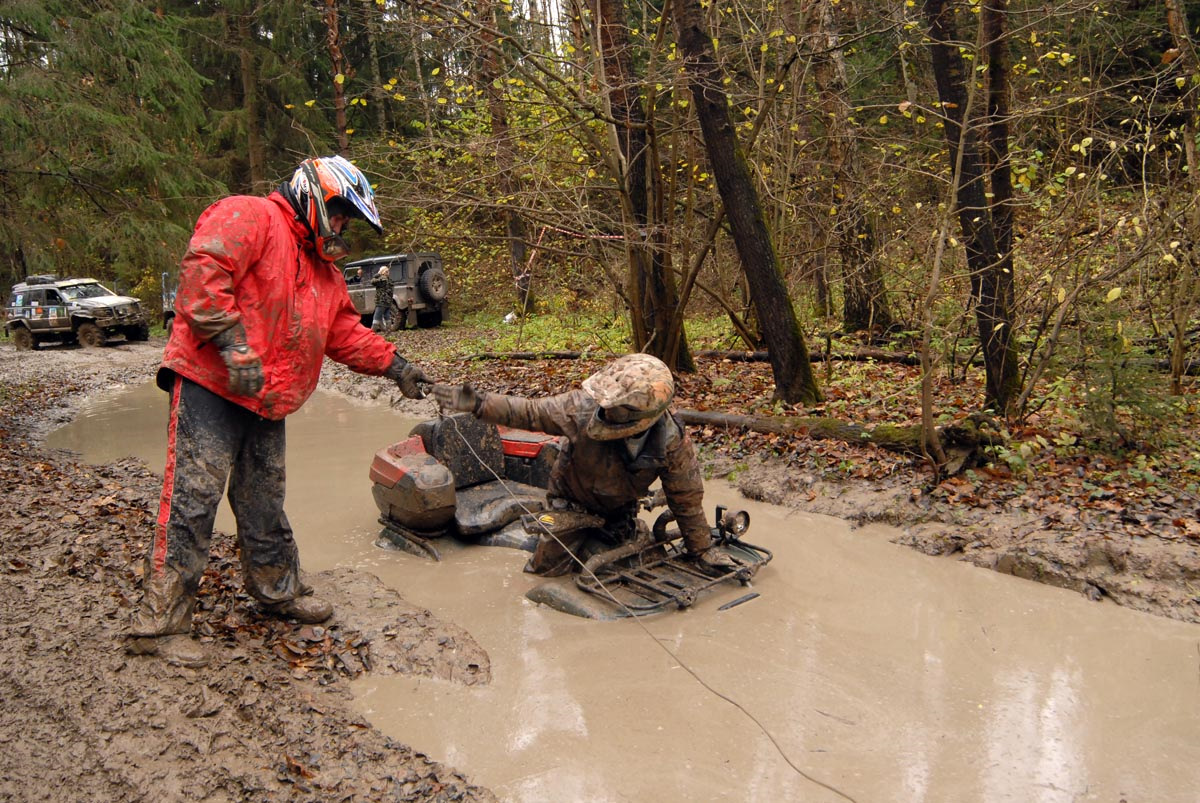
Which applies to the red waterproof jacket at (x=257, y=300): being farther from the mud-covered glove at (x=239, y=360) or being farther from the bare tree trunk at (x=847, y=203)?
the bare tree trunk at (x=847, y=203)

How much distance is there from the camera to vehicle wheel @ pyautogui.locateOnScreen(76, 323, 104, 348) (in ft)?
76.4

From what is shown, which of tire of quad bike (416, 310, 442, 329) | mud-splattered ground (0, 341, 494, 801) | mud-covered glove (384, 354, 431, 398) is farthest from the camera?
tire of quad bike (416, 310, 442, 329)

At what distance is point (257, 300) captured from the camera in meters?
3.93

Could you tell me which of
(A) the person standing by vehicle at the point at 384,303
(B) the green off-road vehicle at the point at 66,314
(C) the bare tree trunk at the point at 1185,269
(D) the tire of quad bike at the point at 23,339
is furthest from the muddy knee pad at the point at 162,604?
(D) the tire of quad bike at the point at 23,339

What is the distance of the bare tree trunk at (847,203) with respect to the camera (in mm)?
10148

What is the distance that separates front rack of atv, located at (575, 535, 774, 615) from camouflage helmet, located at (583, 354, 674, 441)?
83 centimetres

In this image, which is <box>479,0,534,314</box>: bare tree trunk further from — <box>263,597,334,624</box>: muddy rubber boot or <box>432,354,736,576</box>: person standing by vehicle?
<box>263,597,334,624</box>: muddy rubber boot

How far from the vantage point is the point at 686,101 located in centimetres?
948

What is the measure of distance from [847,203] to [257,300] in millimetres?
7866

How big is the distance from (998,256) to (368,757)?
601cm

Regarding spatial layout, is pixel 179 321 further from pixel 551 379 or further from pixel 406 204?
pixel 551 379

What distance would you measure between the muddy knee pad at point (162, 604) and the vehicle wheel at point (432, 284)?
63.8ft

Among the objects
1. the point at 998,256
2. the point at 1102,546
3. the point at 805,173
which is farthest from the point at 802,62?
the point at 1102,546

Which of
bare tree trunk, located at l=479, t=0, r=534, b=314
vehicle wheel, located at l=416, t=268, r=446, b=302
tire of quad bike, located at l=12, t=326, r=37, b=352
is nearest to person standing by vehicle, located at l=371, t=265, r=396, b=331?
vehicle wheel, located at l=416, t=268, r=446, b=302
